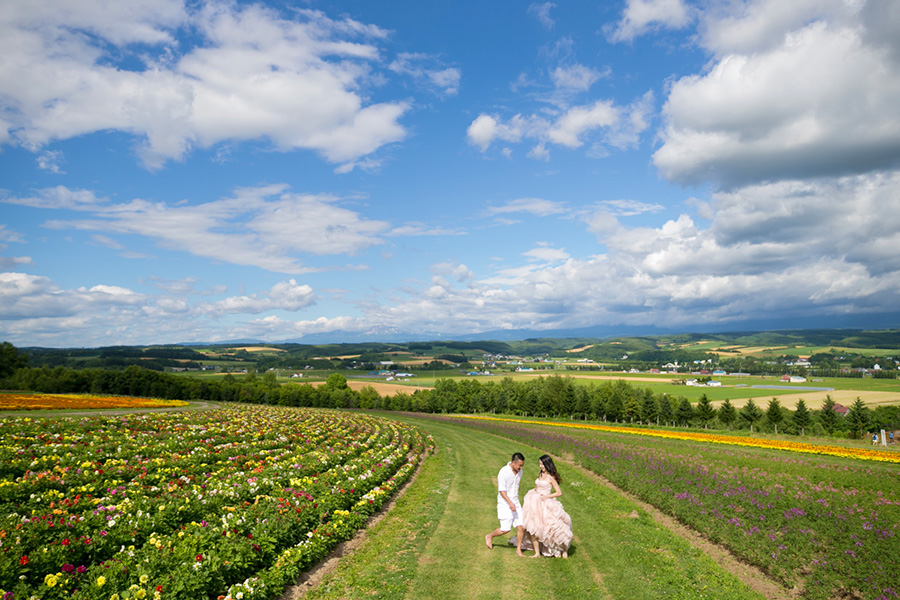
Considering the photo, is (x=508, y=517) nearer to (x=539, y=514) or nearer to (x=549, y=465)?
(x=539, y=514)

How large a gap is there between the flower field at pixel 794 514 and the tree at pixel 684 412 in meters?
57.8

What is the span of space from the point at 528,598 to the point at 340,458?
13066mm

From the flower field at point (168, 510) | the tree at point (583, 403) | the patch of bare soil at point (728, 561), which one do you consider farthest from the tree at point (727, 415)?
the flower field at point (168, 510)

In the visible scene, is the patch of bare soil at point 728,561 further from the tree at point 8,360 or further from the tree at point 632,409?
the tree at point 8,360

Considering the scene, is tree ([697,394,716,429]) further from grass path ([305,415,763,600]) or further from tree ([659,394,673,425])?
grass path ([305,415,763,600])

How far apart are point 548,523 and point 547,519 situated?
0.30 feet

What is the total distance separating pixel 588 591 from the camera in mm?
9258

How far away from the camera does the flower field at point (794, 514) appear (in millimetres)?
9312

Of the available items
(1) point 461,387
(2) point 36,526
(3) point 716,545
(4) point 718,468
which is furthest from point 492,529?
(1) point 461,387

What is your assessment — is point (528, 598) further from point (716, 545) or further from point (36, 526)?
point (36, 526)

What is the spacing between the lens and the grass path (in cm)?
923

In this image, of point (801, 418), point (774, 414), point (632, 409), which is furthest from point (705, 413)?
point (801, 418)

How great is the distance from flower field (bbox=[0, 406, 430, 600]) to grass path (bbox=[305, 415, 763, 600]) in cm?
120

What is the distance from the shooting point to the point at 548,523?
10.9 m
